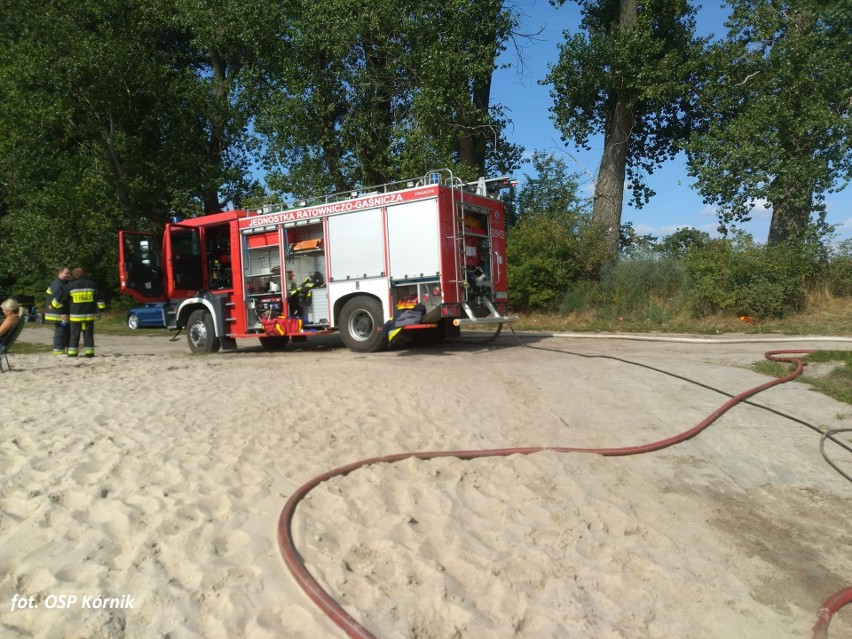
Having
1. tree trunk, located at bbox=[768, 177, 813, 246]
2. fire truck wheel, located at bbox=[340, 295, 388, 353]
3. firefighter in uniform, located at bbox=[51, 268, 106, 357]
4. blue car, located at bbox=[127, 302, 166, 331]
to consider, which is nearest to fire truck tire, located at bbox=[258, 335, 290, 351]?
fire truck wheel, located at bbox=[340, 295, 388, 353]

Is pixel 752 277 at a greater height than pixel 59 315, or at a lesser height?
greater

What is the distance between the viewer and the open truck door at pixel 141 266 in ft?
44.3

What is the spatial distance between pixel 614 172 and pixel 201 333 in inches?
521

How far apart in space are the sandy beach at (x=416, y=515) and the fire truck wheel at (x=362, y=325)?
405 centimetres

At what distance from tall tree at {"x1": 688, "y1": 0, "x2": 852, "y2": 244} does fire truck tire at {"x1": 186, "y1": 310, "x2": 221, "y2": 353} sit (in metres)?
13.8

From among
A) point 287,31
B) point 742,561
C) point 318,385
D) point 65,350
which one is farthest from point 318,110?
point 742,561

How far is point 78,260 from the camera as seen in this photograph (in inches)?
1021

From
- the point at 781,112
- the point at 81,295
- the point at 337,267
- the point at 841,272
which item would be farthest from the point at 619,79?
the point at 81,295

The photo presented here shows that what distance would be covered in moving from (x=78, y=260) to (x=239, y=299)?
53.3 ft

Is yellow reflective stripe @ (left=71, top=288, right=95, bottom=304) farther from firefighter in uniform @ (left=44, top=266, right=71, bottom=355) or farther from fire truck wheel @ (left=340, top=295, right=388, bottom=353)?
fire truck wheel @ (left=340, top=295, right=388, bottom=353)

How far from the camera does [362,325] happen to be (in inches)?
475

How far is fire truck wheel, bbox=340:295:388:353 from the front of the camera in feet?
38.2

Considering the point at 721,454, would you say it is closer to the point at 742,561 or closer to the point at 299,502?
the point at 742,561

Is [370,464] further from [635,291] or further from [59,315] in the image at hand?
[635,291]
